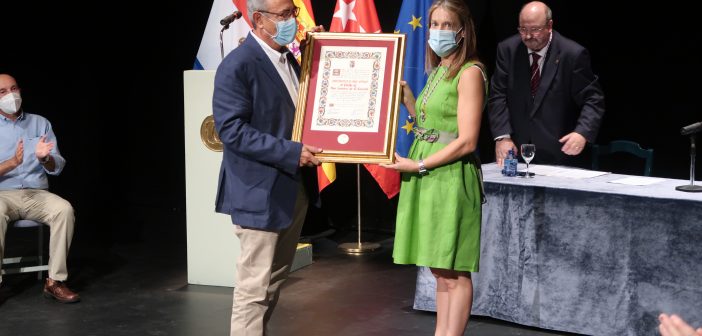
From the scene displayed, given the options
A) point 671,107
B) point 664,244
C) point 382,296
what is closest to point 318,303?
point 382,296

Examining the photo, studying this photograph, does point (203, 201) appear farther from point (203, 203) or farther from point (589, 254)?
point (589, 254)

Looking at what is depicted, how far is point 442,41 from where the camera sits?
12.4 feet

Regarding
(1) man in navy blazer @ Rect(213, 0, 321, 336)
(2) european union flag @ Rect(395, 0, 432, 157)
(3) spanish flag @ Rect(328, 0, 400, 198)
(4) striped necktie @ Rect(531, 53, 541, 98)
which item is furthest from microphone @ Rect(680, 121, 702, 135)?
(3) spanish flag @ Rect(328, 0, 400, 198)

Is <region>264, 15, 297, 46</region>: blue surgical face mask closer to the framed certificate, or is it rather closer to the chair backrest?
the framed certificate

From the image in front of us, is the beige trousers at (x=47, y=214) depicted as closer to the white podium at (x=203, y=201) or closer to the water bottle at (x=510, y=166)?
the white podium at (x=203, y=201)

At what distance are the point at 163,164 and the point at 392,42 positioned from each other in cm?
532

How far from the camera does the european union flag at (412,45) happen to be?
21.3 feet

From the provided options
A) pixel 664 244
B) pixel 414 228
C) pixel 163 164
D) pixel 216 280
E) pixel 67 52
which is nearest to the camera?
pixel 414 228

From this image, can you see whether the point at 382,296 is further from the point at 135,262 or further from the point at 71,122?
the point at 71,122

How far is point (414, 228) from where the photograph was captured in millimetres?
4008

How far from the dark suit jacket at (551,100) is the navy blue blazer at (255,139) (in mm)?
2213

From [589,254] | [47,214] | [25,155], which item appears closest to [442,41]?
[589,254]

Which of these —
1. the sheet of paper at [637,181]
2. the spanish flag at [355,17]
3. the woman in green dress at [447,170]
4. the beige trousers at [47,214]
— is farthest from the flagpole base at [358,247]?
the woman in green dress at [447,170]

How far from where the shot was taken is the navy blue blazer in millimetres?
3369
